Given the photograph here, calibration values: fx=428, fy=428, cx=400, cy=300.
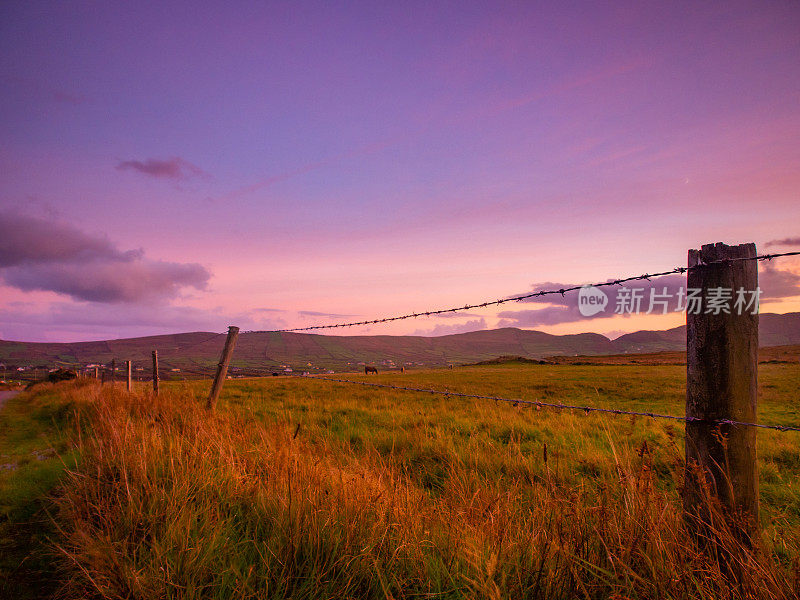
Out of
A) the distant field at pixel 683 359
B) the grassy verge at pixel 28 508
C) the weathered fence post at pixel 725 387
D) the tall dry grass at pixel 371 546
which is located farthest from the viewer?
the distant field at pixel 683 359

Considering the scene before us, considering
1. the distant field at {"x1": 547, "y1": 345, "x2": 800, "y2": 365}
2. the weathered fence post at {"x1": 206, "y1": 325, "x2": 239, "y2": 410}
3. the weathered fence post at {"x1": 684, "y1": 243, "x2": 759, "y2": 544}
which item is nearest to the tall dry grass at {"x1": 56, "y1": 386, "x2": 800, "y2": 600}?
the weathered fence post at {"x1": 684, "y1": 243, "x2": 759, "y2": 544}

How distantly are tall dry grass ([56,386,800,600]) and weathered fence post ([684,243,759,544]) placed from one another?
0.80 ft

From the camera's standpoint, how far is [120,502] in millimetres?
3393

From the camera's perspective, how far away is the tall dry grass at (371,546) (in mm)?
2229

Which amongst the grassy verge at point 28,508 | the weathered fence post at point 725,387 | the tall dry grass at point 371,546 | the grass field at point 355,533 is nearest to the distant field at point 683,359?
the weathered fence post at point 725,387

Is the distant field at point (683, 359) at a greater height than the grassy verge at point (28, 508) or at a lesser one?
lesser

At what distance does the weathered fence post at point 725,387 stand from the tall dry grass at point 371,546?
9.6 inches

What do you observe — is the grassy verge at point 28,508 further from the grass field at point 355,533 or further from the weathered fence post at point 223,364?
the weathered fence post at point 223,364

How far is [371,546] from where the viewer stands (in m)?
2.61

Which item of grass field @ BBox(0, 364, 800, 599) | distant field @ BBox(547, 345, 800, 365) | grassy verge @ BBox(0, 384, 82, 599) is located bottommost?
distant field @ BBox(547, 345, 800, 365)

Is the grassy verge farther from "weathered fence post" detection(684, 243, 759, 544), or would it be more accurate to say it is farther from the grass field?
"weathered fence post" detection(684, 243, 759, 544)

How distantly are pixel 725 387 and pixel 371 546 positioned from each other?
2322 mm

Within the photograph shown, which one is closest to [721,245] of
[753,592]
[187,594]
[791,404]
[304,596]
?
[753,592]

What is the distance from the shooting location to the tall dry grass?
7.31 ft
